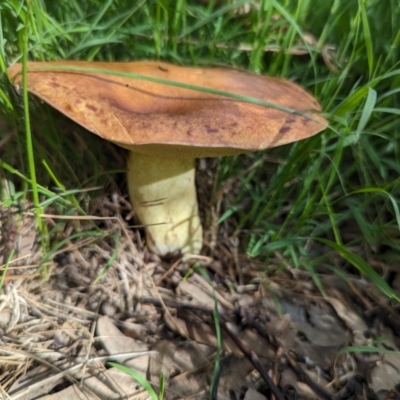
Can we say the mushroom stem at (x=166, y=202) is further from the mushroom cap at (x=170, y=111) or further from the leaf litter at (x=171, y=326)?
the mushroom cap at (x=170, y=111)

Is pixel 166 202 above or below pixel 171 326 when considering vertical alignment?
above

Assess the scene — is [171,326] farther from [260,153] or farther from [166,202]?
[260,153]

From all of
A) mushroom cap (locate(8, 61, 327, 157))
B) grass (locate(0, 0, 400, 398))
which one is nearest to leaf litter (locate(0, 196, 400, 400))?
grass (locate(0, 0, 400, 398))

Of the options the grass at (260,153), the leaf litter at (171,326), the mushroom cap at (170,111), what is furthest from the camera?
the grass at (260,153)

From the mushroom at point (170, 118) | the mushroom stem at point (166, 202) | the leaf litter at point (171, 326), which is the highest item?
the mushroom at point (170, 118)

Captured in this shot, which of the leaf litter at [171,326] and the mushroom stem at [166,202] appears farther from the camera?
the mushroom stem at [166,202]

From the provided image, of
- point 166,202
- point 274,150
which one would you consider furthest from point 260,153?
point 166,202

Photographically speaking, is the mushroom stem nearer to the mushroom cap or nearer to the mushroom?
the mushroom

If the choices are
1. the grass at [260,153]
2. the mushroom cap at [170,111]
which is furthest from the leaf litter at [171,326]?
the mushroom cap at [170,111]
